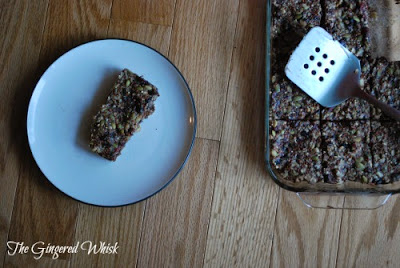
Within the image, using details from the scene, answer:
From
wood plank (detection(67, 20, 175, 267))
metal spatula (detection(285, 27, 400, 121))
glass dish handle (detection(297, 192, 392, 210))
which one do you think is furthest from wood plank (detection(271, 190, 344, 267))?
wood plank (detection(67, 20, 175, 267))

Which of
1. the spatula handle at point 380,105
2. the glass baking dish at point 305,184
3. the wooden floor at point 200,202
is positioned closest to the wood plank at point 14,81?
the wooden floor at point 200,202

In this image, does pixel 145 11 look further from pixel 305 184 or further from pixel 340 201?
pixel 340 201

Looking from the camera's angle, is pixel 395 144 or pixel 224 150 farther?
pixel 224 150

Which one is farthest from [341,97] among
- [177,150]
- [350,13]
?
[177,150]

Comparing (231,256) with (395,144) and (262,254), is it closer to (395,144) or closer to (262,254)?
(262,254)

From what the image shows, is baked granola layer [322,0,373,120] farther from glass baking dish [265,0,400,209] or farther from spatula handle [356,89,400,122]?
glass baking dish [265,0,400,209]

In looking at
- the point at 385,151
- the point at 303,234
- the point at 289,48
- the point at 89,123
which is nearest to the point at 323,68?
the point at 289,48
